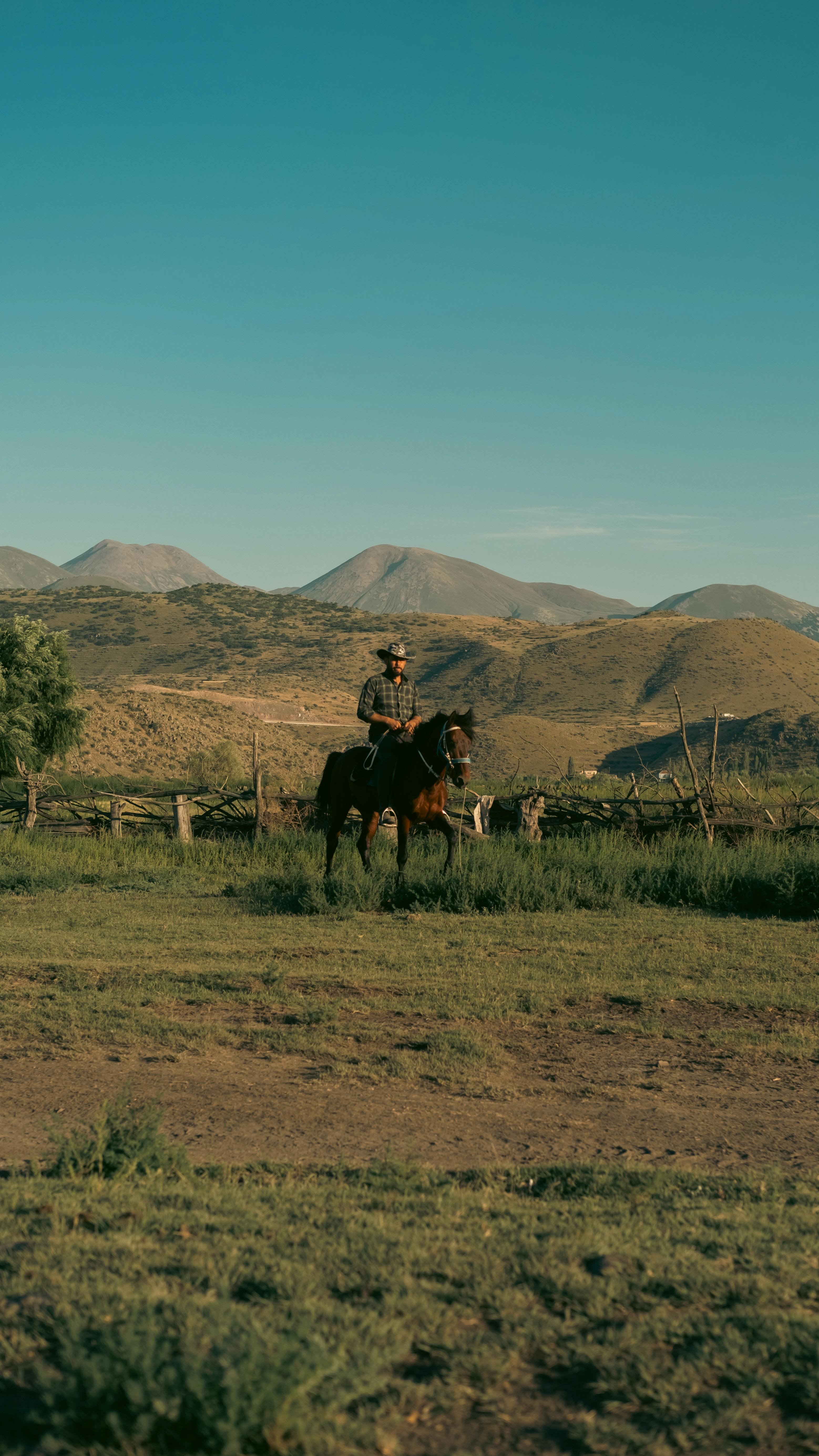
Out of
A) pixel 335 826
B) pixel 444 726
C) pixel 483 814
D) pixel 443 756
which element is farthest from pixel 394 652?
pixel 483 814

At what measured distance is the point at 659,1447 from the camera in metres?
2.40

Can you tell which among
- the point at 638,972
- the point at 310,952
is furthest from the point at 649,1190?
the point at 310,952

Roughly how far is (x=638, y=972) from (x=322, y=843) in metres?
8.93

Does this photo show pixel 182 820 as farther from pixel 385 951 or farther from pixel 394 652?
pixel 385 951

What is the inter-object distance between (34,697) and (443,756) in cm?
2742

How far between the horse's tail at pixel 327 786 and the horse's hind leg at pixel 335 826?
537mm

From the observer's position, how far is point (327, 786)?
15.8 metres

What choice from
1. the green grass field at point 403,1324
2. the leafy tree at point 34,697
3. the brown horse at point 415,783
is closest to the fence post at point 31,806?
the brown horse at point 415,783

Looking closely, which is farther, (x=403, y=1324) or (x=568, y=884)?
(x=568, y=884)

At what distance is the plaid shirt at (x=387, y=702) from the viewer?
1380 cm

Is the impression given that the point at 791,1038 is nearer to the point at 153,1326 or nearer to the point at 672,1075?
the point at 672,1075

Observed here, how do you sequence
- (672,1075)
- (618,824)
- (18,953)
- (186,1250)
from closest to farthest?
(186,1250), (672,1075), (18,953), (618,824)

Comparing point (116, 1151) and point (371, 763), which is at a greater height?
point (371, 763)

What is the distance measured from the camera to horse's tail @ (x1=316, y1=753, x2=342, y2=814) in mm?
15766
